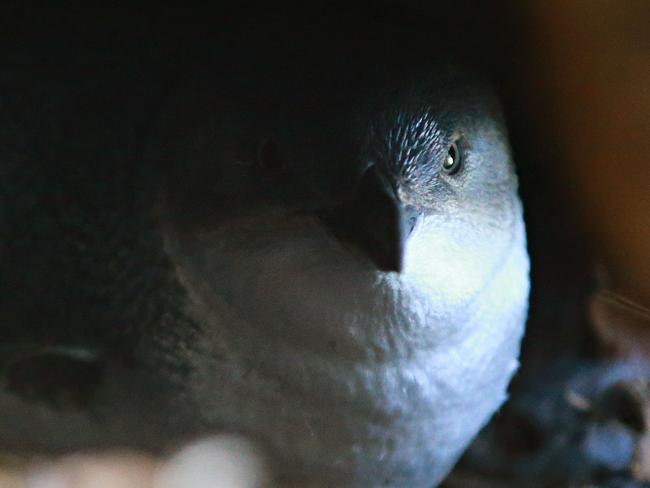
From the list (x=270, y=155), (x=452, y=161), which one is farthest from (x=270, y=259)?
(x=452, y=161)

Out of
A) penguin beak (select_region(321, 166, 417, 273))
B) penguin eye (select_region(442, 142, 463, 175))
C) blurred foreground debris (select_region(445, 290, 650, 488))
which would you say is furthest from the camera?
blurred foreground debris (select_region(445, 290, 650, 488))

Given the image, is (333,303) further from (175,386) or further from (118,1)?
(118,1)

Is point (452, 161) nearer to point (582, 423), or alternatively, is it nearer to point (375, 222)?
point (375, 222)

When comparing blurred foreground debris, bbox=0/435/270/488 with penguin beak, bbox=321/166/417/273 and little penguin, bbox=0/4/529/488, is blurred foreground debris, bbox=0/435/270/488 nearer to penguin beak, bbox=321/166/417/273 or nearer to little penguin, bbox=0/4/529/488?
little penguin, bbox=0/4/529/488

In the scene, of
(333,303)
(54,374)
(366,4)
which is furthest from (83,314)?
(366,4)

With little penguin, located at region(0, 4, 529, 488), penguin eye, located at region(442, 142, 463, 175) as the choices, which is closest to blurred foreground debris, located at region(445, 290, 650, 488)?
little penguin, located at region(0, 4, 529, 488)

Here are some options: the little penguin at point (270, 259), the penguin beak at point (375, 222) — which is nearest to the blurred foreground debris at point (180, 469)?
the little penguin at point (270, 259)

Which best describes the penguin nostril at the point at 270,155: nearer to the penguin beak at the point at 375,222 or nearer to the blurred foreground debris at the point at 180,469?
the penguin beak at the point at 375,222
